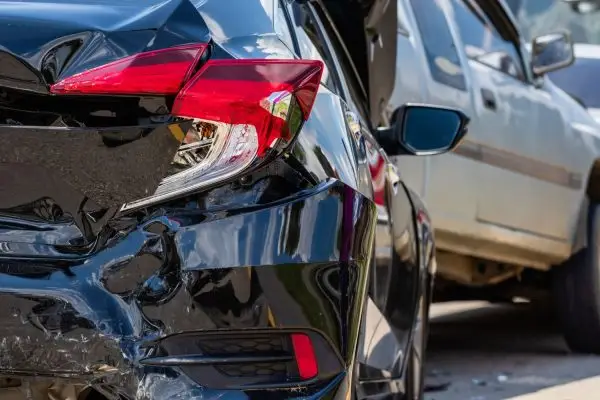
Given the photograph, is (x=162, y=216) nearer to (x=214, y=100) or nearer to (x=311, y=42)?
(x=214, y=100)

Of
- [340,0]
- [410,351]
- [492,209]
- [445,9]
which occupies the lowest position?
[492,209]

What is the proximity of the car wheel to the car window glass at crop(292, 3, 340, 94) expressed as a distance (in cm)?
94

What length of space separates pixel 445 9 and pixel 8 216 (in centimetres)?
352

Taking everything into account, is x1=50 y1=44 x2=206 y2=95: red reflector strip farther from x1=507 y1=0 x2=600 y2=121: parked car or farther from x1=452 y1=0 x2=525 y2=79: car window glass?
x1=507 y1=0 x2=600 y2=121: parked car

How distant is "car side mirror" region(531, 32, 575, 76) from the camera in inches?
226

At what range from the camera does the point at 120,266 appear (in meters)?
1.81

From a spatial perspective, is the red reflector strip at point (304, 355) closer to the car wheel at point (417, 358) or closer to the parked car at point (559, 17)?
the car wheel at point (417, 358)

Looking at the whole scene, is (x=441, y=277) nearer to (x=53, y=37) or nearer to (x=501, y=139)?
(x=501, y=139)

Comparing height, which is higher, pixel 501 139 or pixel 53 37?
pixel 53 37

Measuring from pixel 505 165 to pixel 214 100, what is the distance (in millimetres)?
3638

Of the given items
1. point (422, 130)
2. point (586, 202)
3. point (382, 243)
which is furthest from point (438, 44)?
point (382, 243)

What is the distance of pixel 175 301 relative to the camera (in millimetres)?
1812

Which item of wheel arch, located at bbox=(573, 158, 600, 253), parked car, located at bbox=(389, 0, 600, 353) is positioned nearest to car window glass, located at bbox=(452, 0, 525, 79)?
parked car, located at bbox=(389, 0, 600, 353)

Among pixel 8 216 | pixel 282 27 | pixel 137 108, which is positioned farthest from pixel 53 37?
pixel 282 27
